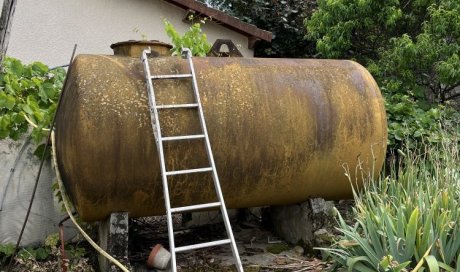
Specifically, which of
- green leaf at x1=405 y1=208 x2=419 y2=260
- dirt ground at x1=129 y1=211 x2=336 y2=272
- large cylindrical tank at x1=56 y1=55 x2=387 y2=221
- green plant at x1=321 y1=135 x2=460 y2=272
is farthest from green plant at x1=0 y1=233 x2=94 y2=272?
green leaf at x1=405 y1=208 x2=419 y2=260

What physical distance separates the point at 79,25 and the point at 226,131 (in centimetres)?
506

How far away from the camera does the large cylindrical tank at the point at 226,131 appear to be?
380cm

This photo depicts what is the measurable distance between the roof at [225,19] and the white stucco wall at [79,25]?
12.1 inches

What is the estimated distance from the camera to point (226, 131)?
4137 mm

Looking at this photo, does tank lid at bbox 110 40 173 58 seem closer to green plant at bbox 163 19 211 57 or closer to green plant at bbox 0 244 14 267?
green plant at bbox 163 19 211 57

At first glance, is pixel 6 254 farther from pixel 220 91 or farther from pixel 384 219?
pixel 384 219

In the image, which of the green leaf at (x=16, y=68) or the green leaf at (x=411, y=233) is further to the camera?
the green leaf at (x=16, y=68)

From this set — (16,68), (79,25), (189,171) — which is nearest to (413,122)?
(189,171)

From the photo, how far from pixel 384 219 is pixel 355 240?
0.91 feet

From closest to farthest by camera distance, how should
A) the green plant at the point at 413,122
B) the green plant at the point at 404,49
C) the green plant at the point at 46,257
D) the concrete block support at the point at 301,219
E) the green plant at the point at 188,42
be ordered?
1. the green plant at the point at 46,257
2. the concrete block support at the point at 301,219
3. the green plant at the point at 188,42
4. the green plant at the point at 413,122
5. the green plant at the point at 404,49

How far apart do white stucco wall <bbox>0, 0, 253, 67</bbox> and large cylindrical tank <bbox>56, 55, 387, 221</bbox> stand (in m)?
4.24

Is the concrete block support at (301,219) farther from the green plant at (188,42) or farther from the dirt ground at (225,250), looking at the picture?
the green plant at (188,42)

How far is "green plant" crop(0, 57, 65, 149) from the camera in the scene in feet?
14.8

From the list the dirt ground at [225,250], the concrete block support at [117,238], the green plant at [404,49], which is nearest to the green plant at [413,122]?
the green plant at [404,49]
